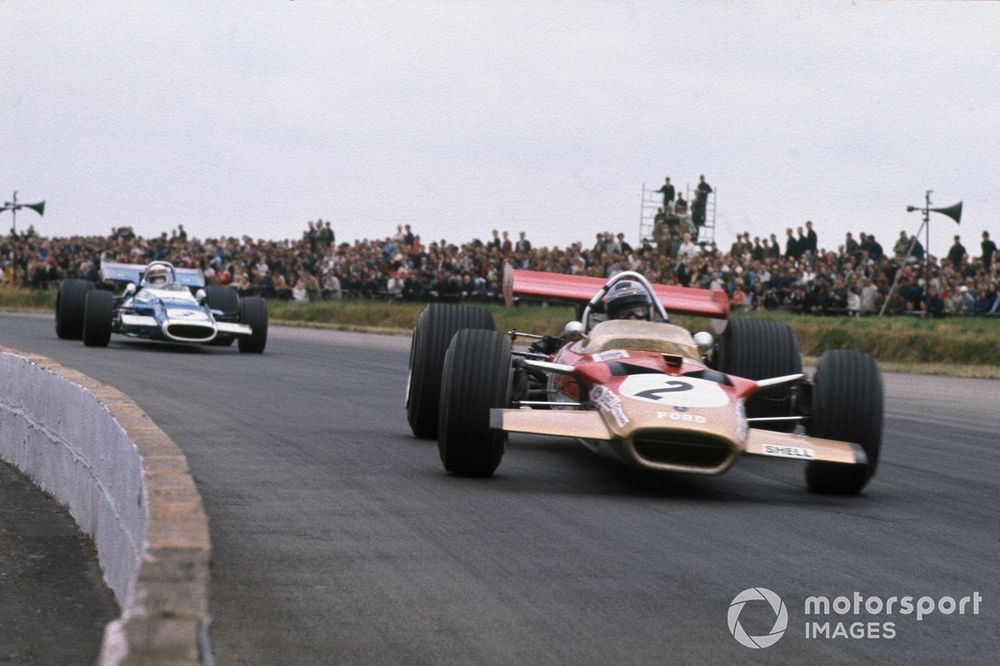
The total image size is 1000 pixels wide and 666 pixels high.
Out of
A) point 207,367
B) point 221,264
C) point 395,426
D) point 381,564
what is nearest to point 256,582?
point 381,564

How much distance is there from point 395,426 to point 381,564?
5.64 meters

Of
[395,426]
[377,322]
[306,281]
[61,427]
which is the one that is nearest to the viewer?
[61,427]

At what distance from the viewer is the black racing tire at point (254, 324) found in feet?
68.3

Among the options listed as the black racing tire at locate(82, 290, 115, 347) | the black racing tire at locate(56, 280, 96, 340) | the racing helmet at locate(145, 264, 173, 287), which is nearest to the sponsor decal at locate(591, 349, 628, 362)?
the black racing tire at locate(82, 290, 115, 347)

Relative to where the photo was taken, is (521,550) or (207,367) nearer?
(521,550)

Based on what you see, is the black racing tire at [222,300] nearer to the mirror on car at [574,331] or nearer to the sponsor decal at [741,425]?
the mirror on car at [574,331]

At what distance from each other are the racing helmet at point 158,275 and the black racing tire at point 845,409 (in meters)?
15.0

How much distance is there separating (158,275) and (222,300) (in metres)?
1.03

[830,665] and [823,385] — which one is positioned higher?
[823,385]

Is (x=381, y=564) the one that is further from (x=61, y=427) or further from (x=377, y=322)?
(x=377, y=322)

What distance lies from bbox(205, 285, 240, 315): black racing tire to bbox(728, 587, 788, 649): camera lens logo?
17.5 meters

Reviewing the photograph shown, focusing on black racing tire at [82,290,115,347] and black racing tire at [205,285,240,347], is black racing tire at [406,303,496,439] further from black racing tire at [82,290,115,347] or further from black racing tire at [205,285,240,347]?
black racing tire at [205,285,240,347]

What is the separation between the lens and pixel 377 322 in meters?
31.8

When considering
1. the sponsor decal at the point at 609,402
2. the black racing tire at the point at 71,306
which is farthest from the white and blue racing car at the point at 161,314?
the sponsor decal at the point at 609,402
